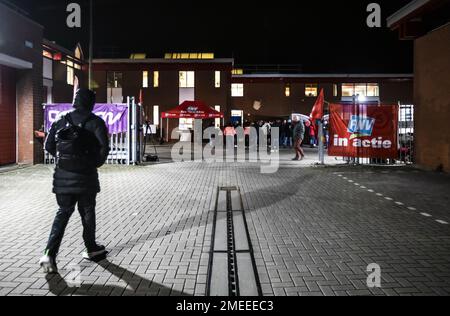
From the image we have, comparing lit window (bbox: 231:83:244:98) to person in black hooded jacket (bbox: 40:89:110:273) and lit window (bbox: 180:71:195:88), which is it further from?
person in black hooded jacket (bbox: 40:89:110:273)

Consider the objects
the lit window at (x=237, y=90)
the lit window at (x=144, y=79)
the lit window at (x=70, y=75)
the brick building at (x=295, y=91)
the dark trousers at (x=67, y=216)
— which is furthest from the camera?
the lit window at (x=237, y=90)

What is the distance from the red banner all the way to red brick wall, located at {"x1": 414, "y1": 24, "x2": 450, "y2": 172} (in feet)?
3.10

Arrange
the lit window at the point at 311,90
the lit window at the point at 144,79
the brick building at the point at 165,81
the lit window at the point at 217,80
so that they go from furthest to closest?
1. the lit window at the point at 311,90
2. the lit window at the point at 144,79
3. the lit window at the point at 217,80
4. the brick building at the point at 165,81

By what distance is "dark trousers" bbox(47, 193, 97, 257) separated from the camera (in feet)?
16.8

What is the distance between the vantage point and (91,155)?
5.26 m

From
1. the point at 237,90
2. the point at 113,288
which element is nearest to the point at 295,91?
the point at 237,90

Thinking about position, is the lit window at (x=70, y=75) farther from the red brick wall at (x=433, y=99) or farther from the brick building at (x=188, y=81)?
the red brick wall at (x=433, y=99)

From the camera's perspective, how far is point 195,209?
8906 mm

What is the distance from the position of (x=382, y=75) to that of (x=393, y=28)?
29.0m

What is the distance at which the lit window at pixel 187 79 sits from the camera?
141 ft

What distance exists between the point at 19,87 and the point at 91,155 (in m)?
12.9

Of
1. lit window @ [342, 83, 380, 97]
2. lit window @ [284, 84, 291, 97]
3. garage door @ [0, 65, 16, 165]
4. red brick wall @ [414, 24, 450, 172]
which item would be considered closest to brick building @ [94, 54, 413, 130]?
lit window @ [342, 83, 380, 97]

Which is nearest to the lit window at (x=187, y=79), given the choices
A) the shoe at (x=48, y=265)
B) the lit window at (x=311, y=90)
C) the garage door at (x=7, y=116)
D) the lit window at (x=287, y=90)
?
the lit window at (x=287, y=90)

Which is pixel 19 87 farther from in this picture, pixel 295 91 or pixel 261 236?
pixel 295 91
